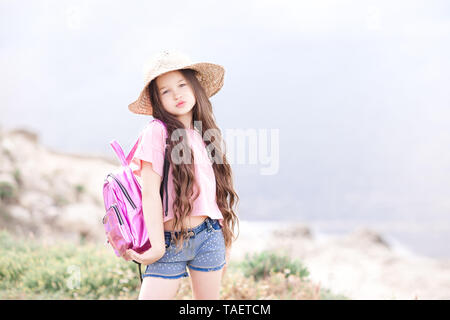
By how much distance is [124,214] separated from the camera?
89.4 inches

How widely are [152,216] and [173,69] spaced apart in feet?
2.55

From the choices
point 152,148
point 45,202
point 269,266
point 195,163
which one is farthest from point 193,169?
point 45,202

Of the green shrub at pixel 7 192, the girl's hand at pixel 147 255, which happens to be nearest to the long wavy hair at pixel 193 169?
the girl's hand at pixel 147 255

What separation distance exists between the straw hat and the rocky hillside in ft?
16.7

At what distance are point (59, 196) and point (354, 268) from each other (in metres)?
5.84

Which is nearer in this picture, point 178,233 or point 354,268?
point 178,233

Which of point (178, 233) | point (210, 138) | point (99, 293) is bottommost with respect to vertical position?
point (99, 293)

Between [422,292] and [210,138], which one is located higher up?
[210,138]

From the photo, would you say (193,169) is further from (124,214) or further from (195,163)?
(124,214)

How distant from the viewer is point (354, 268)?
685cm

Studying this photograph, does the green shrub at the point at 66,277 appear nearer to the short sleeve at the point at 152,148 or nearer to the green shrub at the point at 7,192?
the short sleeve at the point at 152,148

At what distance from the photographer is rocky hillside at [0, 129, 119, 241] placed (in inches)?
301
